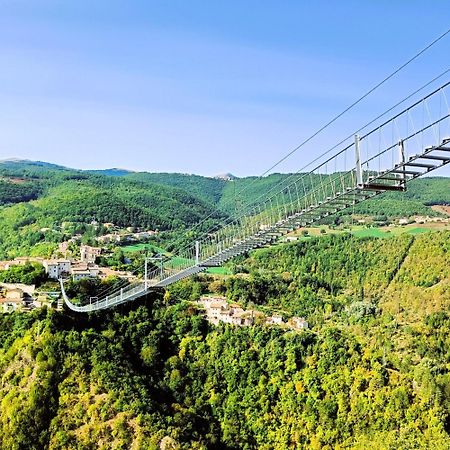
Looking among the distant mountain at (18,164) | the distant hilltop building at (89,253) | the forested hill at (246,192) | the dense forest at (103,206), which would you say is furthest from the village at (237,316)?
the distant mountain at (18,164)

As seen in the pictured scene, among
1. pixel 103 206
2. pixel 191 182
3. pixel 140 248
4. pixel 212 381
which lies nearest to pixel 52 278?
pixel 212 381

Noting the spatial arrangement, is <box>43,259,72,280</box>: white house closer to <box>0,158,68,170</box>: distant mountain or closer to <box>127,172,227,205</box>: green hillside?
<box>127,172,227,205</box>: green hillside

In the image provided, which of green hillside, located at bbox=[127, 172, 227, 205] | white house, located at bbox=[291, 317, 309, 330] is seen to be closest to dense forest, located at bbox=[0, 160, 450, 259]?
green hillside, located at bbox=[127, 172, 227, 205]

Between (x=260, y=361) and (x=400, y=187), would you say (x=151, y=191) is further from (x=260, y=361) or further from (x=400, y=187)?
(x=400, y=187)

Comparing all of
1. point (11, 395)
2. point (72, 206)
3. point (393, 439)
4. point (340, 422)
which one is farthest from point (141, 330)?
point (72, 206)

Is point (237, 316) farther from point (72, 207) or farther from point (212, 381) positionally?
point (72, 207)
